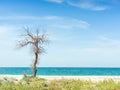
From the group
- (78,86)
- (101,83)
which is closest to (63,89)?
(78,86)

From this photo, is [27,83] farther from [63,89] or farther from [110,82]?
[110,82]

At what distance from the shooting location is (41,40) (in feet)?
112

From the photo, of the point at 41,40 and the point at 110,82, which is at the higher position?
the point at 41,40

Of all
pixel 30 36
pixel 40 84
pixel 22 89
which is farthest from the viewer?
pixel 30 36

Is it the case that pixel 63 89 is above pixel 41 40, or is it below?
below

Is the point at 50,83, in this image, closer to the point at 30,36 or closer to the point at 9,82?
the point at 9,82

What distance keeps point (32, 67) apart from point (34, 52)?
5.26 feet

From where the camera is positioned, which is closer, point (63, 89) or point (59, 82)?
point (63, 89)

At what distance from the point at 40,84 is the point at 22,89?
1.95 m

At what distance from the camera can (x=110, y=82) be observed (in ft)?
89.9

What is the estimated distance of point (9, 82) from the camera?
2767cm

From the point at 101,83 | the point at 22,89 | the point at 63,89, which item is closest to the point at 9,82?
the point at 22,89

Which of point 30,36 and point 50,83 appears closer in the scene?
point 50,83

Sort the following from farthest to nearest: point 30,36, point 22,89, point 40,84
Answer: point 30,36
point 40,84
point 22,89
